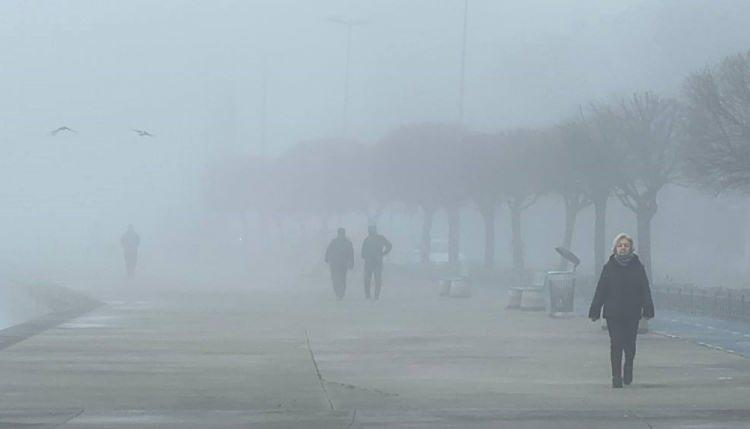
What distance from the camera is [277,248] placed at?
116500 mm

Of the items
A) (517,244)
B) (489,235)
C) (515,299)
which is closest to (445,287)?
(515,299)

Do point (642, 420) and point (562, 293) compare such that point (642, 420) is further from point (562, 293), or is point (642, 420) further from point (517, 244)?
point (517, 244)

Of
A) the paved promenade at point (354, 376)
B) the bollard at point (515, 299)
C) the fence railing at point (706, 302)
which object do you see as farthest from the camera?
the bollard at point (515, 299)

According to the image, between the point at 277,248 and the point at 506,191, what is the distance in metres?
45.4

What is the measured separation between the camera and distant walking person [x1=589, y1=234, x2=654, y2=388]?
2005 cm

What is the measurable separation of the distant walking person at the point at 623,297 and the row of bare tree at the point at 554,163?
21.6 metres

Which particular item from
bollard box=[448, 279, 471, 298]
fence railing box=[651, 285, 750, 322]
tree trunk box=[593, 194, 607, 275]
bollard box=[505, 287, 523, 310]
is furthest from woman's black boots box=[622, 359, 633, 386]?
tree trunk box=[593, 194, 607, 275]

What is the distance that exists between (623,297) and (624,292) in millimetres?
54

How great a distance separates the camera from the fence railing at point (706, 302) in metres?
35.7

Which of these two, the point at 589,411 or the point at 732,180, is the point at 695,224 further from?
the point at 589,411

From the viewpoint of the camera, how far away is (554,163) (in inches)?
2544

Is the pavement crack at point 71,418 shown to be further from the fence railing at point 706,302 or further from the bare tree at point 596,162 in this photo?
the bare tree at point 596,162

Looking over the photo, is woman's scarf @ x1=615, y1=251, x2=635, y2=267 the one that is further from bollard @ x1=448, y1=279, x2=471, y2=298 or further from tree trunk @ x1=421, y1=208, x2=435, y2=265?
tree trunk @ x1=421, y1=208, x2=435, y2=265

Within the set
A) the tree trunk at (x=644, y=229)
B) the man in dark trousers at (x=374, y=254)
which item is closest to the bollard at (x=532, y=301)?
the man in dark trousers at (x=374, y=254)
